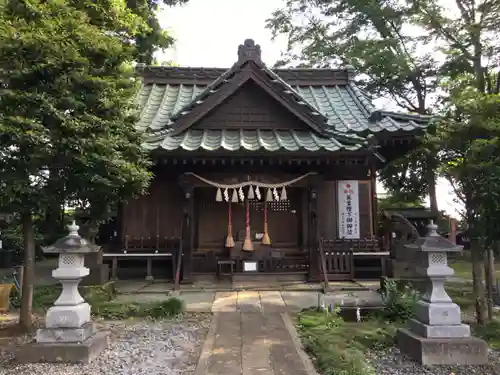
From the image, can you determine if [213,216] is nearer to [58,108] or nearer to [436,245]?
[58,108]

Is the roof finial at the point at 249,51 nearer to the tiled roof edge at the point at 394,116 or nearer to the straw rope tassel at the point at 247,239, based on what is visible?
the tiled roof edge at the point at 394,116

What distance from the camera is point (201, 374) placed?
4824 millimetres

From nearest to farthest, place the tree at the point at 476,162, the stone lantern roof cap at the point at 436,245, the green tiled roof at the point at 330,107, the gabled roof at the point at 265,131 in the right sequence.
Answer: the stone lantern roof cap at the point at 436,245 → the tree at the point at 476,162 → the gabled roof at the point at 265,131 → the green tiled roof at the point at 330,107

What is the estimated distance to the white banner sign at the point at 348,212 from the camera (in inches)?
470

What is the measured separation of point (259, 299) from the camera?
923 cm

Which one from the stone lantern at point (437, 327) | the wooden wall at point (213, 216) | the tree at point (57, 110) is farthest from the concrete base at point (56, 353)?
the wooden wall at point (213, 216)

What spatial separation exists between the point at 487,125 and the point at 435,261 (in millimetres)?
2494

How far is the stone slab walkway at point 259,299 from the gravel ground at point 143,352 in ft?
3.41

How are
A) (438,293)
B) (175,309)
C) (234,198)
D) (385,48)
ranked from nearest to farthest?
(438,293) < (175,309) < (234,198) < (385,48)

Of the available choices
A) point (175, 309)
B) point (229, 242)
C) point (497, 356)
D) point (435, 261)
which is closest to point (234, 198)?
point (229, 242)

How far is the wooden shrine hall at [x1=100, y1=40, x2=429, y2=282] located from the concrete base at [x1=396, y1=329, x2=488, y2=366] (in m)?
5.18

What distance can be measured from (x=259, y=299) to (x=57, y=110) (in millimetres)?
5878

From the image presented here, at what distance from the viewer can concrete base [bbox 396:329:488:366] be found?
17.6 feet

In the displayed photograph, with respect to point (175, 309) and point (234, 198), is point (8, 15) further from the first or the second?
point (234, 198)
